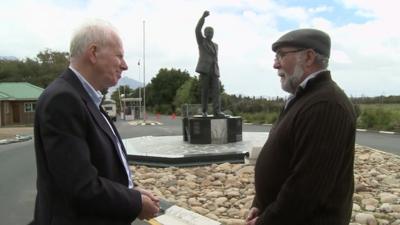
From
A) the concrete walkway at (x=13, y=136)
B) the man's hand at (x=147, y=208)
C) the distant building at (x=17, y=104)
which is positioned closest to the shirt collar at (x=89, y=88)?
the man's hand at (x=147, y=208)

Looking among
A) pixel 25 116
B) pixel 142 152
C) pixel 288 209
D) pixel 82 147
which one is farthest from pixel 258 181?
pixel 25 116

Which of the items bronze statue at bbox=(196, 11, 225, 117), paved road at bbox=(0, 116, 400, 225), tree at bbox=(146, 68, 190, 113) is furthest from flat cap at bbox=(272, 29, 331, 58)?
tree at bbox=(146, 68, 190, 113)

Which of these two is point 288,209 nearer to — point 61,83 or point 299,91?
point 299,91

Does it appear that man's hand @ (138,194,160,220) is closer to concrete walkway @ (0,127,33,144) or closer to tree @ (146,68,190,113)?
concrete walkway @ (0,127,33,144)

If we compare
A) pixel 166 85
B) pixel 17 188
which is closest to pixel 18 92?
pixel 166 85

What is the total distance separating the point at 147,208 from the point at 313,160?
0.87 meters

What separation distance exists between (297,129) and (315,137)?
0.12 metres

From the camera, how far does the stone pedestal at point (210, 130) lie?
1420 cm

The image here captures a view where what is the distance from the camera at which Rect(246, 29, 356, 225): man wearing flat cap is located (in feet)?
8.30

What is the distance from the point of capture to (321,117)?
101 inches

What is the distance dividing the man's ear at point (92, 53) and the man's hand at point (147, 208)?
2.43 feet

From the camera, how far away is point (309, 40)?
282cm

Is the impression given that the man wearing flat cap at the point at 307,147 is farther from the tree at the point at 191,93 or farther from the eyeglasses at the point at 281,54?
the tree at the point at 191,93

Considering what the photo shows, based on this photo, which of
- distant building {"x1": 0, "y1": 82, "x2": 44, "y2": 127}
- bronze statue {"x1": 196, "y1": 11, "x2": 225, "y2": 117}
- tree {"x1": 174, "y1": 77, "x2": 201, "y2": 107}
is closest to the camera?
bronze statue {"x1": 196, "y1": 11, "x2": 225, "y2": 117}
